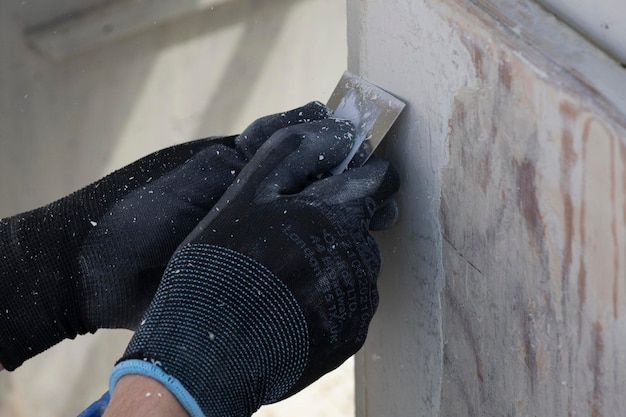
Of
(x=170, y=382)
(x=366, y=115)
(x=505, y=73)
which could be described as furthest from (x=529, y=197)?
(x=170, y=382)

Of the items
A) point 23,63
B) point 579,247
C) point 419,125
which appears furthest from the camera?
point 23,63

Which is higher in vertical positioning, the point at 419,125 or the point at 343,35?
the point at 343,35

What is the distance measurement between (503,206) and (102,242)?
636 millimetres

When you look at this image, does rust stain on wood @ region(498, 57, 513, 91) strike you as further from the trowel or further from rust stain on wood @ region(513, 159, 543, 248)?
the trowel

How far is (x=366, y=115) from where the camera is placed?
3.79ft

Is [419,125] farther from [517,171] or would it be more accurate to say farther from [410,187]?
[517,171]

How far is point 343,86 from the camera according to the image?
48.3 inches

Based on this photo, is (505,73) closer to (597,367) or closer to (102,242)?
(597,367)

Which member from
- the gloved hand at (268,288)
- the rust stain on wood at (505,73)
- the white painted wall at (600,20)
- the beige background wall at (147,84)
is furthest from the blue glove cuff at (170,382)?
the beige background wall at (147,84)

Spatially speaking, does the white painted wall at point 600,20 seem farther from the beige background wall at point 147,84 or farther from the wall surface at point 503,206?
the beige background wall at point 147,84

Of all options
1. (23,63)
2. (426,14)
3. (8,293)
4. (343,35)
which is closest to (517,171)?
(426,14)

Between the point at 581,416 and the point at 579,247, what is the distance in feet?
0.78

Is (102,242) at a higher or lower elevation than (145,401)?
higher

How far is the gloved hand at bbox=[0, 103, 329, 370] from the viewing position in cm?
116
